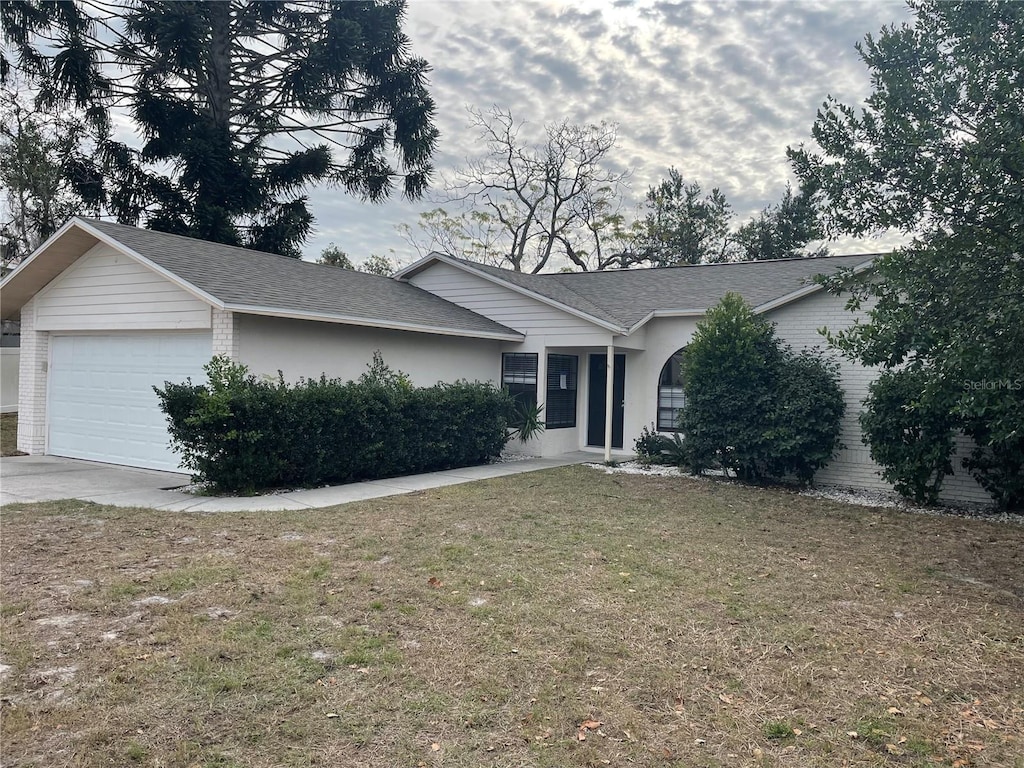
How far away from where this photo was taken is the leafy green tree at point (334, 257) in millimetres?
33531

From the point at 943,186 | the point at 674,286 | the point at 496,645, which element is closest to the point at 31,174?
the point at 674,286

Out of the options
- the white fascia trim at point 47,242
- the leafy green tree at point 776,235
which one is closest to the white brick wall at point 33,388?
the white fascia trim at point 47,242

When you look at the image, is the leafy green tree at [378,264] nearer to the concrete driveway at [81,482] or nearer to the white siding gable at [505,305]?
the white siding gable at [505,305]

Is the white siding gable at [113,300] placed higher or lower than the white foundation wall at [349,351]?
higher

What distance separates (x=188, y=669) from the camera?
3.88 m

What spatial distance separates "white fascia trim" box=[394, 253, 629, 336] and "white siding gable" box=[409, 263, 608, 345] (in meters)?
0.11

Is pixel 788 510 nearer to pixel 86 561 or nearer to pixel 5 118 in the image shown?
pixel 86 561

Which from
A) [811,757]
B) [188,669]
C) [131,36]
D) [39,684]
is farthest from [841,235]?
[131,36]

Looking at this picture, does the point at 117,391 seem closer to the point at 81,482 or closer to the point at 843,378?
the point at 81,482

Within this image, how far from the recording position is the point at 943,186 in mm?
6016

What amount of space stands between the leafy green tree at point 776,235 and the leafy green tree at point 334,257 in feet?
63.5

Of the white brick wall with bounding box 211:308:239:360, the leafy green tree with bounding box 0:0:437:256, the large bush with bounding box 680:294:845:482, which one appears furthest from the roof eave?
the large bush with bounding box 680:294:845:482

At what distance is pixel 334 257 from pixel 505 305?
21223 millimetres

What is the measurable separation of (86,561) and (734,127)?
15.5m
